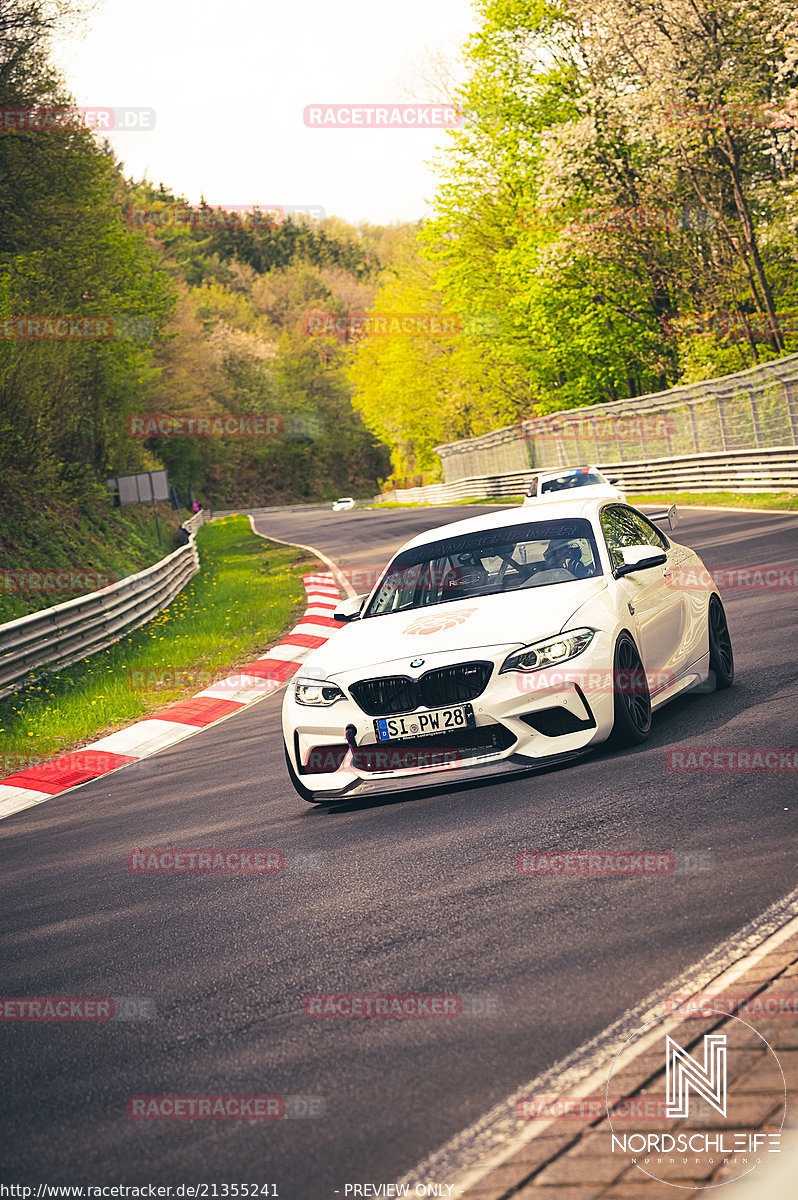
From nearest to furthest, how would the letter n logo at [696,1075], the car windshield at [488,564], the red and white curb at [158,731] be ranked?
the letter n logo at [696,1075] → the car windshield at [488,564] → the red and white curb at [158,731]

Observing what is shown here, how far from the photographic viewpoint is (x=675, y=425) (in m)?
31.4

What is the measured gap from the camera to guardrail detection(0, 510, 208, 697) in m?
14.1

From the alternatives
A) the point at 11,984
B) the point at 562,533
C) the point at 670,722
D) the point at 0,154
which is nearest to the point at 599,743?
the point at 670,722

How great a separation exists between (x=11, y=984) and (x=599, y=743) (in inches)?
130

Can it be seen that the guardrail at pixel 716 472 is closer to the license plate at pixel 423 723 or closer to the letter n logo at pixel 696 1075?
the license plate at pixel 423 723

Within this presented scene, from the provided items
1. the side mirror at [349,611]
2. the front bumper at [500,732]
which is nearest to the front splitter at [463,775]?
the front bumper at [500,732]

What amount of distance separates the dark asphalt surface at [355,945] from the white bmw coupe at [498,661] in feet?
0.88

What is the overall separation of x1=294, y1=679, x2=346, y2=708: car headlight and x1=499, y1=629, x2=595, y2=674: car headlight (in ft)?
3.36

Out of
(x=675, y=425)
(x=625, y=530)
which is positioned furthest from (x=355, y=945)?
(x=675, y=425)

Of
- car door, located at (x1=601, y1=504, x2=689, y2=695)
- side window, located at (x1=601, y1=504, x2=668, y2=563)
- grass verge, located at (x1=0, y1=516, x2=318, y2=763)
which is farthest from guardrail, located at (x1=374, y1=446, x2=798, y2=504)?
car door, located at (x1=601, y1=504, x2=689, y2=695)

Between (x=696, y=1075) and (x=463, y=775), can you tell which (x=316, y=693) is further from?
(x=696, y=1075)

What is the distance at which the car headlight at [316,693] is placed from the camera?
689 centimetres

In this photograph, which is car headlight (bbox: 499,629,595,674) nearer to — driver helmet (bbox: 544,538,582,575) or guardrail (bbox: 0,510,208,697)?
driver helmet (bbox: 544,538,582,575)

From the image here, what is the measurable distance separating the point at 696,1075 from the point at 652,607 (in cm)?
460
